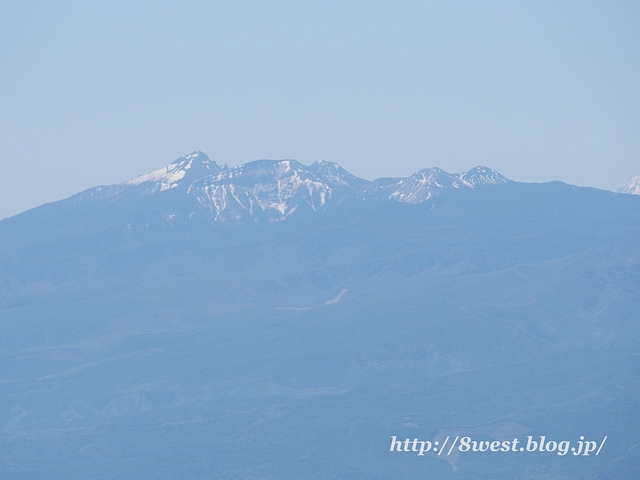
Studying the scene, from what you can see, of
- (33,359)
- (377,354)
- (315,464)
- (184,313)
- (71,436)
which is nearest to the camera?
(315,464)

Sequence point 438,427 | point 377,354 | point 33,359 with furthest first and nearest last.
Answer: point 33,359
point 377,354
point 438,427

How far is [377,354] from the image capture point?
159875 millimetres

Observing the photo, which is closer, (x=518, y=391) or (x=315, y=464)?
(x=315, y=464)

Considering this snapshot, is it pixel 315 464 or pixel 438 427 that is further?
pixel 438 427

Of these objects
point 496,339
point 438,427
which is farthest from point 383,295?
point 438,427

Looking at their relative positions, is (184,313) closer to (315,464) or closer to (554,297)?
(554,297)

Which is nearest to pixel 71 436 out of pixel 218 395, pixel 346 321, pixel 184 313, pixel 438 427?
pixel 218 395

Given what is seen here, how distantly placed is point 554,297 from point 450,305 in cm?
1486

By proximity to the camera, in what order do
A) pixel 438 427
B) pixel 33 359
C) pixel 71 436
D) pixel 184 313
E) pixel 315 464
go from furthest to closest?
pixel 184 313 < pixel 33 359 < pixel 71 436 < pixel 438 427 < pixel 315 464

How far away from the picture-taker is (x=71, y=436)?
419ft

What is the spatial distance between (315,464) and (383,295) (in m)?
89.6

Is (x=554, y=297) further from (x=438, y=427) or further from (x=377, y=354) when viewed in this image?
(x=438, y=427)

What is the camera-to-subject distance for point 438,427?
387 ft

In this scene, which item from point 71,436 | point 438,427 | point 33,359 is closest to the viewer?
point 438,427
